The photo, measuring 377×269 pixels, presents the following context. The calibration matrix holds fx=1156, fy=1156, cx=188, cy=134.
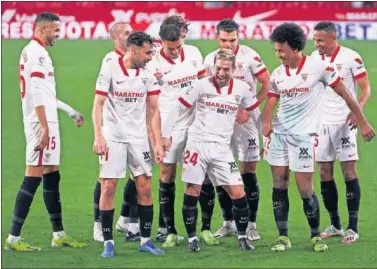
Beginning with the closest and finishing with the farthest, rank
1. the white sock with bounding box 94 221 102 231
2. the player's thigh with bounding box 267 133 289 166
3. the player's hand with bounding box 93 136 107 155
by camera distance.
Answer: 1. the player's hand with bounding box 93 136 107 155
2. the player's thigh with bounding box 267 133 289 166
3. the white sock with bounding box 94 221 102 231

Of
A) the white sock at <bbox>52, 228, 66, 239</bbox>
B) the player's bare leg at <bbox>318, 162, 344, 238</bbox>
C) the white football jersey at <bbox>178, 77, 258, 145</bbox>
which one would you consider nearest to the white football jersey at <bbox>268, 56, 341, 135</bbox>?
the white football jersey at <bbox>178, 77, 258, 145</bbox>

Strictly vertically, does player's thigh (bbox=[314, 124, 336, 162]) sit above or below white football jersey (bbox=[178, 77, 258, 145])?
below

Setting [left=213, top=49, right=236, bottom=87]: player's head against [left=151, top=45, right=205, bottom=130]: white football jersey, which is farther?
[left=151, top=45, right=205, bottom=130]: white football jersey

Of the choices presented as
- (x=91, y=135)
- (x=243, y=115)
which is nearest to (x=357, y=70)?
(x=243, y=115)

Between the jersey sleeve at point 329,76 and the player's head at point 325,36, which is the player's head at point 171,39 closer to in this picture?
the player's head at point 325,36

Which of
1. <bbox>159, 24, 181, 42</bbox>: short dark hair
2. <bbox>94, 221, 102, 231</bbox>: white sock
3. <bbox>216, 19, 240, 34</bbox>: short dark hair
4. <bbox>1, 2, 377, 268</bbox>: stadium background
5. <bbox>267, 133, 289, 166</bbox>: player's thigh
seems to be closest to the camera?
<bbox>1, 2, 377, 268</bbox>: stadium background

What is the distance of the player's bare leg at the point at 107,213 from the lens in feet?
35.5

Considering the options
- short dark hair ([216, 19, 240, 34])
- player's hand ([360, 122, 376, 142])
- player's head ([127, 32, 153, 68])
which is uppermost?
short dark hair ([216, 19, 240, 34])

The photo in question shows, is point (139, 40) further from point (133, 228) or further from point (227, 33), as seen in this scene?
point (133, 228)

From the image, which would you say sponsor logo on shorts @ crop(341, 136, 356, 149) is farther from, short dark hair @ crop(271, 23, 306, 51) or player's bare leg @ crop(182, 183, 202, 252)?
player's bare leg @ crop(182, 183, 202, 252)

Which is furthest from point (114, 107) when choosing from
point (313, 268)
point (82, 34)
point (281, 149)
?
point (82, 34)

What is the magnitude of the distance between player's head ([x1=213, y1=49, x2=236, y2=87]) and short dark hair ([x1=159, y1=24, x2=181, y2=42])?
0.83 metres

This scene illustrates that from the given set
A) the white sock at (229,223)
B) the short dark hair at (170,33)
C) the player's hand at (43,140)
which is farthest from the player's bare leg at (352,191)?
the player's hand at (43,140)

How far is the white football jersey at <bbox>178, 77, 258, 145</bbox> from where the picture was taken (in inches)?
437
